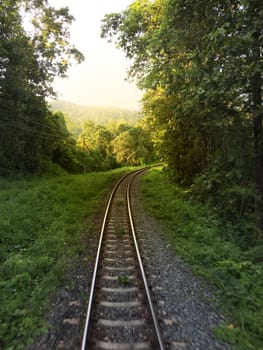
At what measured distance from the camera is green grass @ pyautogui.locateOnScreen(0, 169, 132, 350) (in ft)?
13.3

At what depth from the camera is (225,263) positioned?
5.73 m

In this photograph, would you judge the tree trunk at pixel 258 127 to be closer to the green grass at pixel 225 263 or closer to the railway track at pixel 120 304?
the green grass at pixel 225 263

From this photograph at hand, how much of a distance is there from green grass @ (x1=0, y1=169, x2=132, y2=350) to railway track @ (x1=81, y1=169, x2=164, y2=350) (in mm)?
750

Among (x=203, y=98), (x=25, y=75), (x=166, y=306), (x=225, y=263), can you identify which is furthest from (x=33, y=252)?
(x=25, y=75)

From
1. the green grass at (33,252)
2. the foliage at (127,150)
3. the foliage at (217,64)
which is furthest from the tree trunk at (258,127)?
the foliage at (127,150)

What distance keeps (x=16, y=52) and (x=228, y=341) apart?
18760 millimetres

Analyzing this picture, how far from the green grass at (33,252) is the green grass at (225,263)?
2.88 m

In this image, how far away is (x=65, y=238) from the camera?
25.2 ft

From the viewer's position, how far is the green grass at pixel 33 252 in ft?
13.3

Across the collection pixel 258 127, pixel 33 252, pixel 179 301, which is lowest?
pixel 179 301

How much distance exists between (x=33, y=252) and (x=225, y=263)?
486cm

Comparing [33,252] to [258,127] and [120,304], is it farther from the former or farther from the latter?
[258,127]

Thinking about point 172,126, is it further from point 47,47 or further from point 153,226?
point 47,47

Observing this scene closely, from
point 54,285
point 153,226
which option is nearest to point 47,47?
point 153,226
